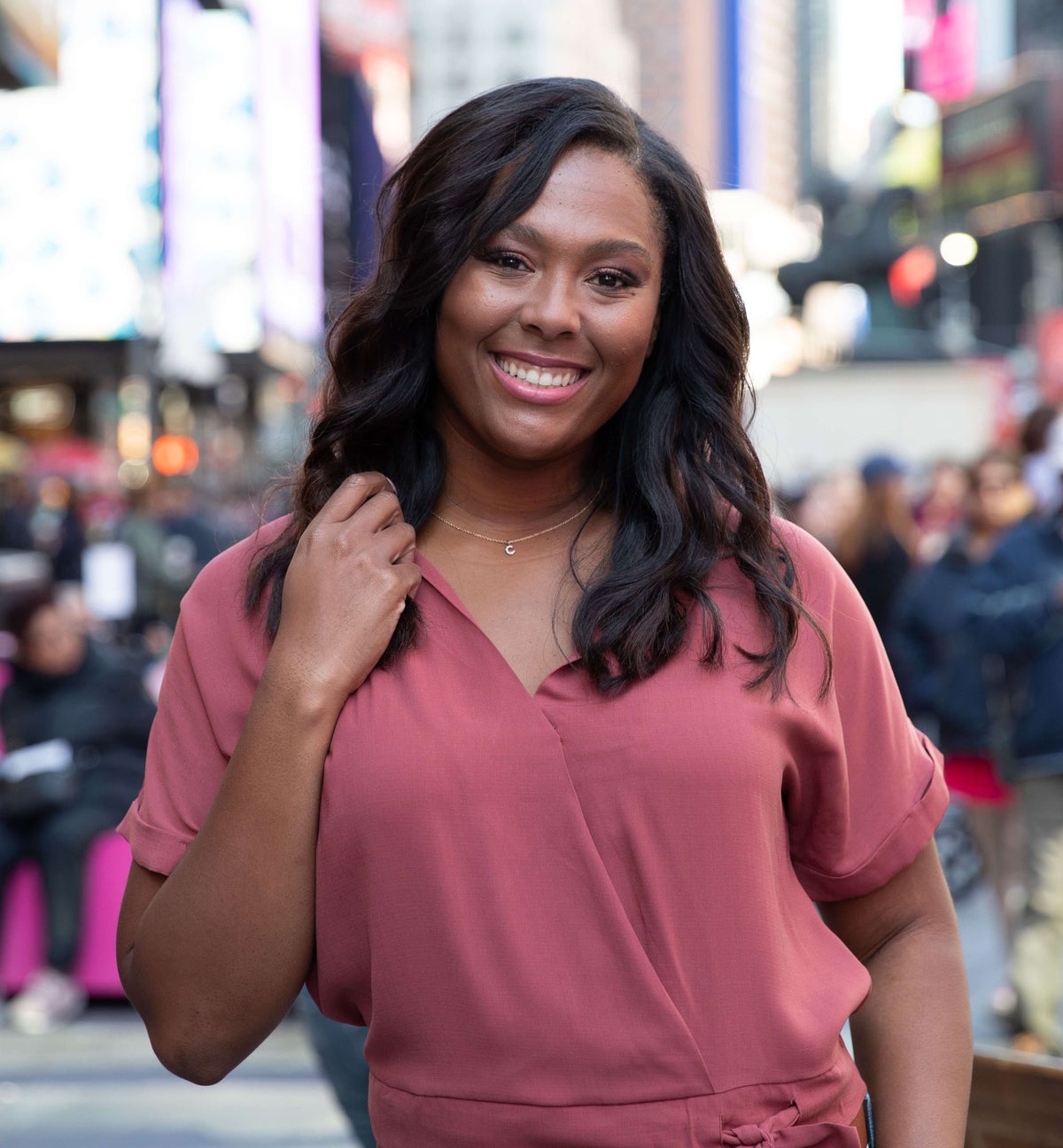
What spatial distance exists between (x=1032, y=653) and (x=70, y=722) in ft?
12.8

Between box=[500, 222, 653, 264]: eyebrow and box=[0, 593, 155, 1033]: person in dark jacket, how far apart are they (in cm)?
494

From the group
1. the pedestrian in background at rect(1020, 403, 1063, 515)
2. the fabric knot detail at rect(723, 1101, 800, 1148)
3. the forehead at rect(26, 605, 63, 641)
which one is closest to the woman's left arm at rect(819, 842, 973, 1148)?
the fabric knot detail at rect(723, 1101, 800, 1148)

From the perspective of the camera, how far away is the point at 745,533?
1937 millimetres

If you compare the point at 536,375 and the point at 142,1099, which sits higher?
the point at 536,375

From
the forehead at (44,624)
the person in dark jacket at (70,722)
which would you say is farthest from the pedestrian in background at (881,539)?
the forehead at (44,624)

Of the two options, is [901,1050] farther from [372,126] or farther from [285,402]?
[372,126]

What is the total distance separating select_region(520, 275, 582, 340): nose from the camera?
181cm

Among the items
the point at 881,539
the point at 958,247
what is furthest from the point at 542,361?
the point at 958,247

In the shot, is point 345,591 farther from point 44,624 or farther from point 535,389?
point 44,624

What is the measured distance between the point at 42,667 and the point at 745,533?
517 centimetres

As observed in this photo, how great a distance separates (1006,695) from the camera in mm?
5594

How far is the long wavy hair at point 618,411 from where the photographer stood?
5.96ft

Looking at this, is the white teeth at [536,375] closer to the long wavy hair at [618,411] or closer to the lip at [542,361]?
the lip at [542,361]

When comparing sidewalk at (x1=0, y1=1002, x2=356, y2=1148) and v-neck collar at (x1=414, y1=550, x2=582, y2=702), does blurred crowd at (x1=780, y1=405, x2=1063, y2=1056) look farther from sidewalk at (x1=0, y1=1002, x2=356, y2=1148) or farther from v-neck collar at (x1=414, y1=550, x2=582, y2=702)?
v-neck collar at (x1=414, y1=550, x2=582, y2=702)
